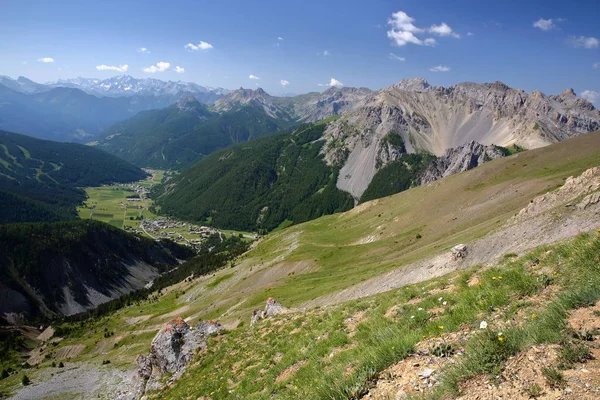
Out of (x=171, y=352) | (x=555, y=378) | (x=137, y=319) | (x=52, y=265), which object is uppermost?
(x=555, y=378)

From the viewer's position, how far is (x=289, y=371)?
15.2 metres

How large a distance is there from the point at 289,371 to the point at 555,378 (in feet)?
39.3

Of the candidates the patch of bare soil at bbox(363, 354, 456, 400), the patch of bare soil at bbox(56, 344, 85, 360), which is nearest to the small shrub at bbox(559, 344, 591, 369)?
the patch of bare soil at bbox(363, 354, 456, 400)

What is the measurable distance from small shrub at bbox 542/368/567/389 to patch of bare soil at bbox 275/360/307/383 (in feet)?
36.2

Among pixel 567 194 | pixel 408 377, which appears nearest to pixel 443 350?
pixel 408 377

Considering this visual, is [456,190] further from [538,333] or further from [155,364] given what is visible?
[538,333]

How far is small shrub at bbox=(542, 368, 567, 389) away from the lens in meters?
5.46

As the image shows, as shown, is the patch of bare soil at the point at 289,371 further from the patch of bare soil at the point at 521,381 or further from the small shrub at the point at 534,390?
the small shrub at the point at 534,390

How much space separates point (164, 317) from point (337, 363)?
98.9 meters

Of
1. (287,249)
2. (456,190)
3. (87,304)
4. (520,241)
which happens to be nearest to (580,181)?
(520,241)

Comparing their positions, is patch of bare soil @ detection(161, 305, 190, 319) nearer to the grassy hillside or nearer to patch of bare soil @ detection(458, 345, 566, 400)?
the grassy hillside

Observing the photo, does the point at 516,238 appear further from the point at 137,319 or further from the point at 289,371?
the point at 137,319

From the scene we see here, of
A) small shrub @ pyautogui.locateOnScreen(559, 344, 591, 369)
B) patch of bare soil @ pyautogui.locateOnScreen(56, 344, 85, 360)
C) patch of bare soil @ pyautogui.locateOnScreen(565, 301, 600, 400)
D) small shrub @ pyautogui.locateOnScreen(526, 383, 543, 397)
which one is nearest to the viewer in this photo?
patch of bare soil @ pyautogui.locateOnScreen(565, 301, 600, 400)

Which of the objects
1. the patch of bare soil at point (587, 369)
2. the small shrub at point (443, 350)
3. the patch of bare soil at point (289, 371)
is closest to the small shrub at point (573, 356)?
the patch of bare soil at point (587, 369)
